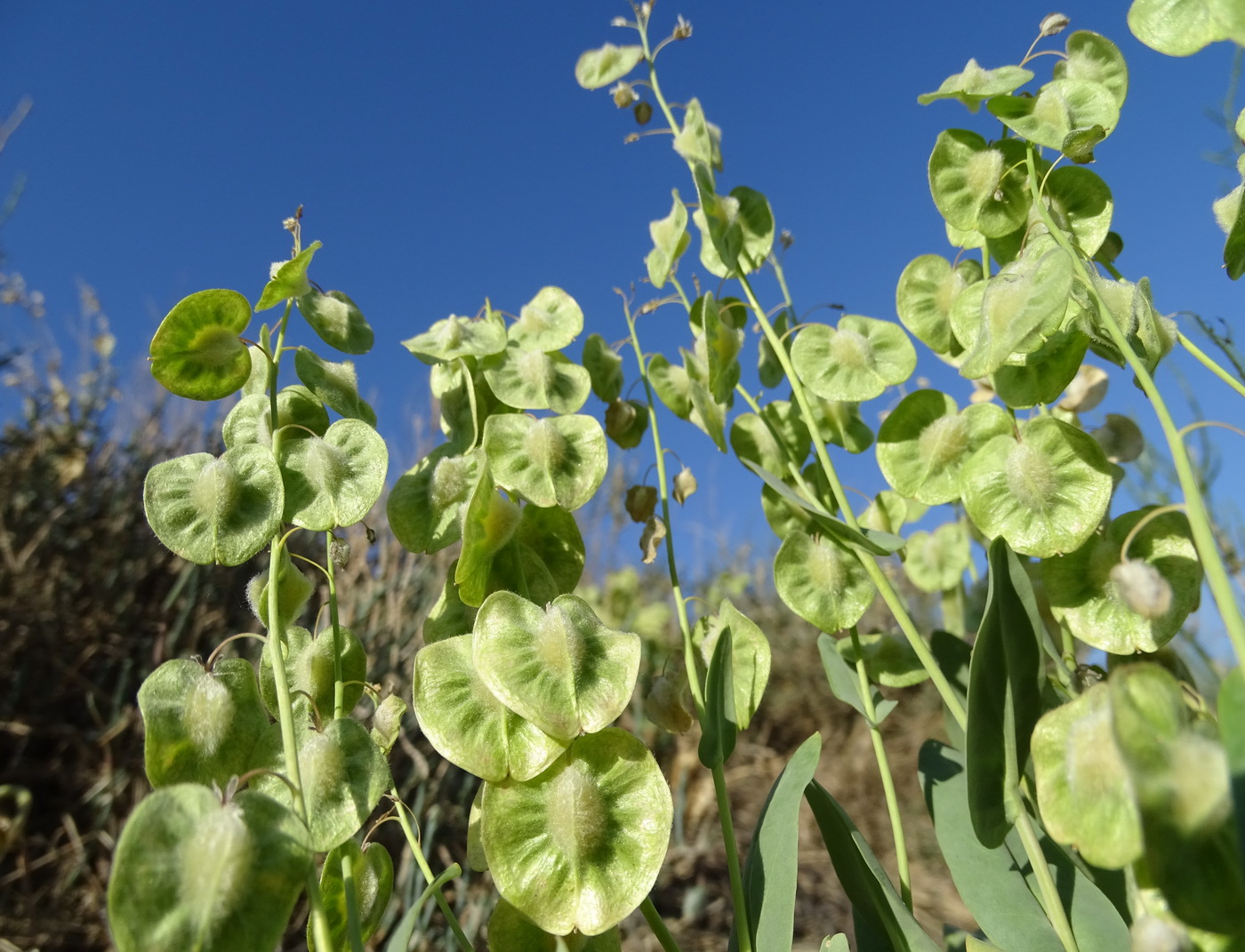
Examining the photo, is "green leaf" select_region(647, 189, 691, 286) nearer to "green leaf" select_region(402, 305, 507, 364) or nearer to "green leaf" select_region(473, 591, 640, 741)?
"green leaf" select_region(402, 305, 507, 364)

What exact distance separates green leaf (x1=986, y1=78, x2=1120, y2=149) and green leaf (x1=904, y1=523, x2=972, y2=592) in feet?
1.33

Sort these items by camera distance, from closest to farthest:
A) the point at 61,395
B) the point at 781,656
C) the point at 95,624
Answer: the point at 95,624, the point at 61,395, the point at 781,656

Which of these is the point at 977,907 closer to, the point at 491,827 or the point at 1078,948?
the point at 1078,948

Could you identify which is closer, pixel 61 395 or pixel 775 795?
pixel 775 795

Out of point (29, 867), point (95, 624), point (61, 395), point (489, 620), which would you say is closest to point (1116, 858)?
point (489, 620)

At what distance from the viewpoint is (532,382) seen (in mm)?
582

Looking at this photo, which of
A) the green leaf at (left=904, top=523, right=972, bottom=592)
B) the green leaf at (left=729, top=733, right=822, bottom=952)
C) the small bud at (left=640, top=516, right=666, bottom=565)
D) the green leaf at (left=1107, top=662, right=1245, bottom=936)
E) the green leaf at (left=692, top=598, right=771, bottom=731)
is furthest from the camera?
the green leaf at (left=904, top=523, right=972, bottom=592)

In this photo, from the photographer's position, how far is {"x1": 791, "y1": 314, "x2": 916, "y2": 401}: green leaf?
2.07 feet

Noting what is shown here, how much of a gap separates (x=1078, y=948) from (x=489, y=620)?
1.25 feet

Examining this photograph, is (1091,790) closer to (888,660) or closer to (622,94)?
(888,660)

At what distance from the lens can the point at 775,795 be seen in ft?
1.67

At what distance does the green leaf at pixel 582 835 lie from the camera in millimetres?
411

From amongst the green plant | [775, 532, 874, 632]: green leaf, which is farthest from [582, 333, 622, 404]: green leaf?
[775, 532, 874, 632]: green leaf

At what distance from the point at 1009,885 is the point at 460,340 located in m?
0.53
